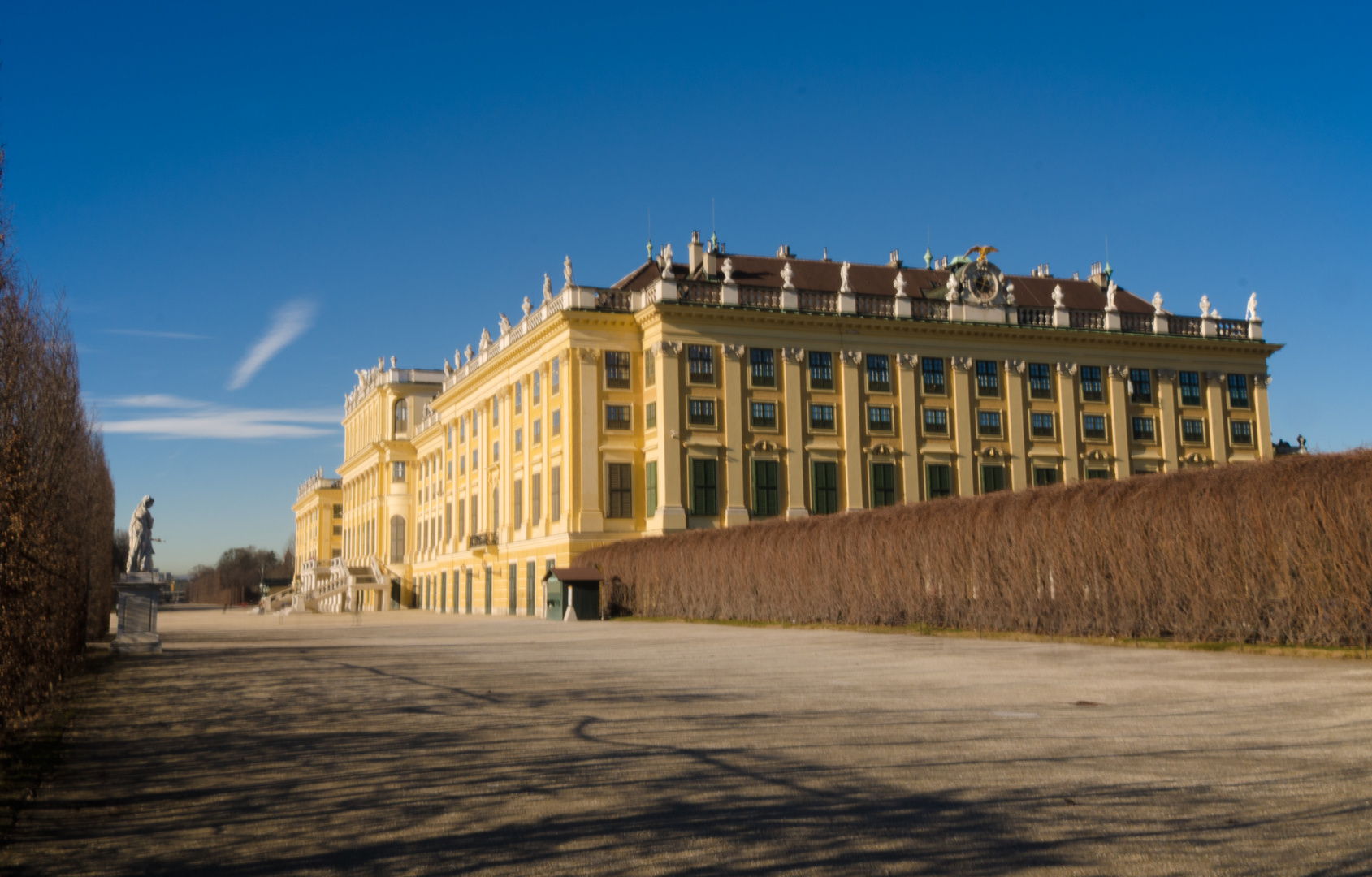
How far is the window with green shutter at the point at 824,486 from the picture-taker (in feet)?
178

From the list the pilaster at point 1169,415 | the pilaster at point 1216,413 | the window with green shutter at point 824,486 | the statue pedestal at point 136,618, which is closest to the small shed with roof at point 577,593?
the window with green shutter at point 824,486

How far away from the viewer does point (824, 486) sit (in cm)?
5459

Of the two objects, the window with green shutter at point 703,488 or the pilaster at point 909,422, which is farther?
the pilaster at point 909,422

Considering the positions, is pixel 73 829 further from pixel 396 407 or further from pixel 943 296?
pixel 396 407

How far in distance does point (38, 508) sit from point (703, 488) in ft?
132

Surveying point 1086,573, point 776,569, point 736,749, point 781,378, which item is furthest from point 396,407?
point 736,749

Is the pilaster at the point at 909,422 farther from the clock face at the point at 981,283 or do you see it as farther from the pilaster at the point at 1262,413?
the pilaster at the point at 1262,413

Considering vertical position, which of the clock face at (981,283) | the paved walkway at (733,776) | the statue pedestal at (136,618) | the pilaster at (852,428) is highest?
the clock face at (981,283)

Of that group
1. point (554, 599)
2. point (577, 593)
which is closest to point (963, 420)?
point (577, 593)

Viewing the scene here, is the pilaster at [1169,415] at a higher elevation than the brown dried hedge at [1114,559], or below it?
higher

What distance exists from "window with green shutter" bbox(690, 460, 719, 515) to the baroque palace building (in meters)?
0.08

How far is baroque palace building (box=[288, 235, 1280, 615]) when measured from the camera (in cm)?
5350

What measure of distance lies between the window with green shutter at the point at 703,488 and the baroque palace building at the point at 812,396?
0.08 m

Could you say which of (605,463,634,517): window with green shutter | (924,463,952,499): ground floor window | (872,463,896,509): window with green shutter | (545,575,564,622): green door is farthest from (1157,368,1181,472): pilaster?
(545,575,564,622): green door
